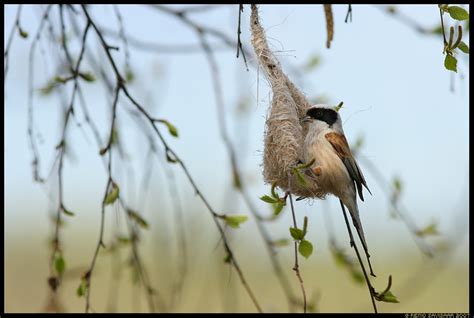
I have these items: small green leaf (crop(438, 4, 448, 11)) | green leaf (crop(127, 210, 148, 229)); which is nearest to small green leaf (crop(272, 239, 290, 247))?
green leaf (crop(127, 210, 148, 229))

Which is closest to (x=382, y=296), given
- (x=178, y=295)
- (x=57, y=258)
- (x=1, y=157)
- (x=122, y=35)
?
(x=178, y=295)

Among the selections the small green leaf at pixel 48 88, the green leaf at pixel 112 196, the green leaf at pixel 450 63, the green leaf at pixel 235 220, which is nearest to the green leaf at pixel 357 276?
the green leaf at pixel 235 220

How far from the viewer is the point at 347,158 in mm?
2443

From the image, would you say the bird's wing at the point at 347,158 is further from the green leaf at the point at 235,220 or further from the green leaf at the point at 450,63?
the green leaf at the point at 450,63

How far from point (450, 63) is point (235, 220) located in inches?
43.9

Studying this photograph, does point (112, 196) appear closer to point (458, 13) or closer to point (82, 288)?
point (82, 288)

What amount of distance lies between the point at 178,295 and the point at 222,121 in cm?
86

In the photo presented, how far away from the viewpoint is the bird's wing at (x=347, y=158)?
2393 mm

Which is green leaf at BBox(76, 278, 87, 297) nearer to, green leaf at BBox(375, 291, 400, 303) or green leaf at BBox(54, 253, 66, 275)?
green leaf at BBox(54, 253, 66, 275)

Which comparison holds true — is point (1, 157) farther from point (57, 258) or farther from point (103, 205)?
point (103, 205)

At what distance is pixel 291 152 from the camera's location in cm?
219

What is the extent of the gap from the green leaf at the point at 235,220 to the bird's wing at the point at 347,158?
20.0 inches

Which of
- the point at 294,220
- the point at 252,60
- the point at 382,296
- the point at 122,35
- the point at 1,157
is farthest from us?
the point at 1,157

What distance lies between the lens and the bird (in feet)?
7.69
